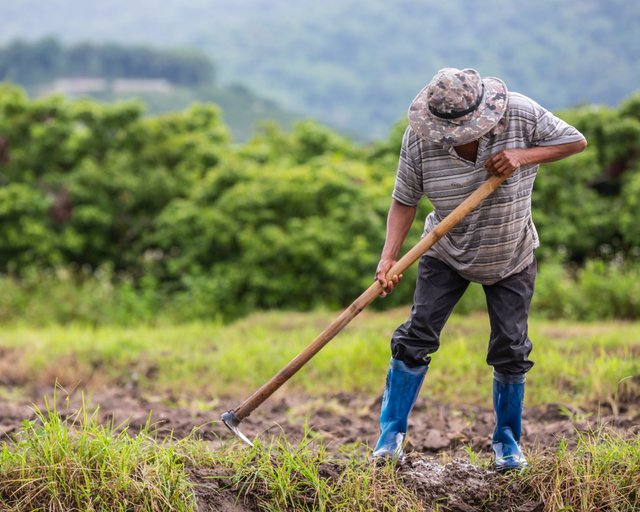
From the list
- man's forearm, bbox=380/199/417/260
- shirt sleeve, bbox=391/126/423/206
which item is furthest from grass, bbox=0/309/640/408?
shirt sleeve, bbox=391/126/423/206

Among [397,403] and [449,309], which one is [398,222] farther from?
[397,403]

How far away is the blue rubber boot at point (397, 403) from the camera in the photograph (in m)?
3.95

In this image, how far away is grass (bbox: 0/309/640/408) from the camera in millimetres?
6082

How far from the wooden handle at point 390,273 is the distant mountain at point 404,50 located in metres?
75.1

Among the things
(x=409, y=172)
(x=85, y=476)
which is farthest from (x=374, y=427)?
(x=85, y=476)

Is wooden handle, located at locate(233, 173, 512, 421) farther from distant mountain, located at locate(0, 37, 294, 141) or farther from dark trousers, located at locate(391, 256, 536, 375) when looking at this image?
distant mountain, located at locate(0, 37, 294, 141)

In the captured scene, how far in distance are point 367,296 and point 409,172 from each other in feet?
1.93

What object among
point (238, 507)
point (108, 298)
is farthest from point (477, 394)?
point (108, 298)

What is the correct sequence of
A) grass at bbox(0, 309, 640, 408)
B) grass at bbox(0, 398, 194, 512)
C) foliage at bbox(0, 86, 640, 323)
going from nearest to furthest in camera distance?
grass at bbox(0, 398, 194, 512), grass at bbox(0, 309, 640, 408), foliage at bbox(0, 86, 640, 323)

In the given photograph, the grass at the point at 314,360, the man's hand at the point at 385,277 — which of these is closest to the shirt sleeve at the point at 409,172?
the man's hand at the point at 385,277

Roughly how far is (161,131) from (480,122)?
10.5m

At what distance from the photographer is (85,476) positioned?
3295 millimetres

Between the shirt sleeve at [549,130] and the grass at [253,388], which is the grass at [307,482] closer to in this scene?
the grass at [253,388]

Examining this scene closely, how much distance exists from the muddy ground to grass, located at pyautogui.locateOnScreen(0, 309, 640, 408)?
0.29 meters
